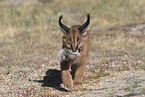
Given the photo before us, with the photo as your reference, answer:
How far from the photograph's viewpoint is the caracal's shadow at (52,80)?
27.6ft

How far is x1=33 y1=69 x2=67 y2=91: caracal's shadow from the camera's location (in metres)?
8.42

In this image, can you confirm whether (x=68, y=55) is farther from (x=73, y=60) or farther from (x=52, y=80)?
(x=52, y=80)

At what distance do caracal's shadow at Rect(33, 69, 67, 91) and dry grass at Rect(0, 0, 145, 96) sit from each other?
0.18m

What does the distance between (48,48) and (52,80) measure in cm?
595

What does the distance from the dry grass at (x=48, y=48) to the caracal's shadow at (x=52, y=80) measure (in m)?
0.18

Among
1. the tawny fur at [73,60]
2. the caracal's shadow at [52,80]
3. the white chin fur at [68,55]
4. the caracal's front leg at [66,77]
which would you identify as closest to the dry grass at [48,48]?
the caracal's shadow at [52,80]

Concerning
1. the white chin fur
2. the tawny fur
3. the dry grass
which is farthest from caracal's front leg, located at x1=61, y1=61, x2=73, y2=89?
the dry grass

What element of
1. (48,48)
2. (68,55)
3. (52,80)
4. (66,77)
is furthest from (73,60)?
(48,48)

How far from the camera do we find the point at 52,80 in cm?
920

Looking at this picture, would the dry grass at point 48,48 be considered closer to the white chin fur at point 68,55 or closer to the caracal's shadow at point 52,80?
the caracal's shadow at point 52,80

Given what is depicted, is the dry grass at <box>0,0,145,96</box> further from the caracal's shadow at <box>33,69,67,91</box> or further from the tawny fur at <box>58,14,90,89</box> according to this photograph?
the tawny fur at <box>58,14,90,89</box>

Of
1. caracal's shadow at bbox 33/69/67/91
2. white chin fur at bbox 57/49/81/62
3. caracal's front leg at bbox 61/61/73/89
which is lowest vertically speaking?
caracal's shadow at bbox 33/69/67/91

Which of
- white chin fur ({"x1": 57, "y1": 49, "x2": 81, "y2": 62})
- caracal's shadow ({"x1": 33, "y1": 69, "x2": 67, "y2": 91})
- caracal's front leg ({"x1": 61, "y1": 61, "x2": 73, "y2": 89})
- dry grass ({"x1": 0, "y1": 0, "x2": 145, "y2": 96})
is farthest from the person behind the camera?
dry grass ({"x1": 0, "y1": 0, "x2": 145, "y2": 96})

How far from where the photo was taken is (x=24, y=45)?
15344 mm
